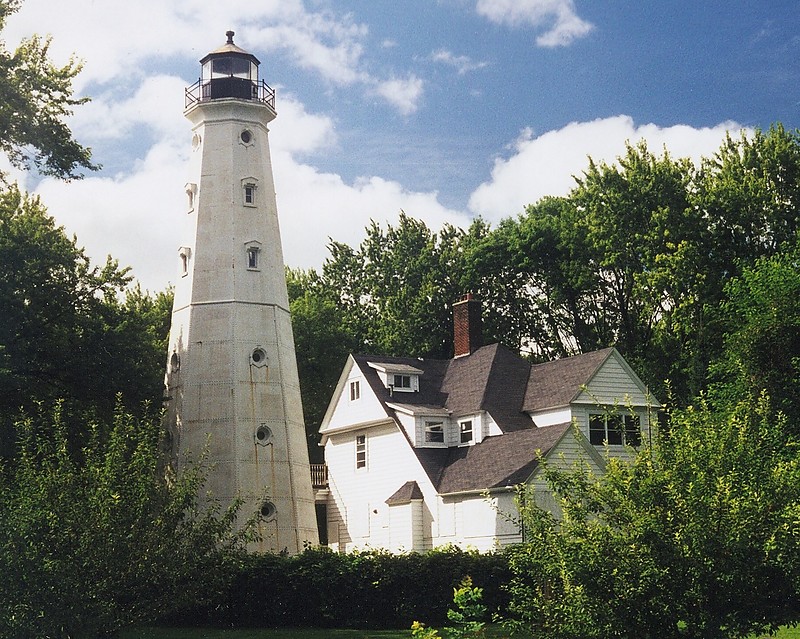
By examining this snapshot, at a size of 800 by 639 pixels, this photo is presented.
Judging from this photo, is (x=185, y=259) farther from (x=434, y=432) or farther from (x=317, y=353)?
(x=317, y=353)

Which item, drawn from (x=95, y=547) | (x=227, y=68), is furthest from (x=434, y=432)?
(x=95, y=547)

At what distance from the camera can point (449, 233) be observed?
5897 cm

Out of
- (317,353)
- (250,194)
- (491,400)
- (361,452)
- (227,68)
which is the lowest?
(361,452)

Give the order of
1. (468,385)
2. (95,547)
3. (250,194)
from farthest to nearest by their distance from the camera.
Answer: (468,385) < (250,194) < (95,547)

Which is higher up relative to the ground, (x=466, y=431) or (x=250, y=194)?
(x=250, y=194)

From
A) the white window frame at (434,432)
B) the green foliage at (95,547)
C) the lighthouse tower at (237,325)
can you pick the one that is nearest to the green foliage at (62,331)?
the lighthouse tower at (237,325)

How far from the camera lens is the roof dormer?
41.8 meters

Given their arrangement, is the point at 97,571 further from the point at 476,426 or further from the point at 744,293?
the point at 744,293

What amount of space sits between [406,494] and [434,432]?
2.59m

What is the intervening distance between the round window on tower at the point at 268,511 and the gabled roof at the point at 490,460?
17.9ft

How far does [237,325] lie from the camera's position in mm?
37156

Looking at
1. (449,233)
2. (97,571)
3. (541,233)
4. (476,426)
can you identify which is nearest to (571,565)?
(97,571)

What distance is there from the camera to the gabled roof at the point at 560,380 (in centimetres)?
3872

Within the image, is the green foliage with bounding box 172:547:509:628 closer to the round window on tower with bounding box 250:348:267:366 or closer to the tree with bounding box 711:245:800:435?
the round window on tower with bounding box 250:348:267:366
